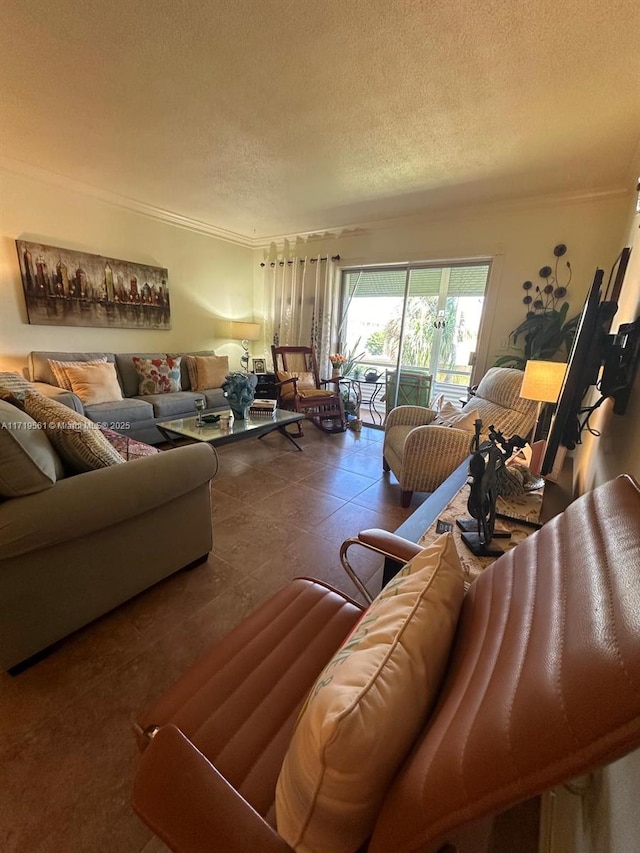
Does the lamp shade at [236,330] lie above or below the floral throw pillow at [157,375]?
above

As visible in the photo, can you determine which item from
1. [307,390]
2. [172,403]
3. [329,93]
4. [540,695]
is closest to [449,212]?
[329,93]

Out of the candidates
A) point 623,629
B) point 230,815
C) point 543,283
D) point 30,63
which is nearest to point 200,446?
point 230,815

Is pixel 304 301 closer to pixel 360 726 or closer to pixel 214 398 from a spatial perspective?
pixel 214 398

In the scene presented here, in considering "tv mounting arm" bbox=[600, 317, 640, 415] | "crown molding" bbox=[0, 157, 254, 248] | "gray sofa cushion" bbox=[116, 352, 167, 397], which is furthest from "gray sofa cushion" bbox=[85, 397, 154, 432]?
"tv mounting arm" bbox=[600, 317, 640, 415]

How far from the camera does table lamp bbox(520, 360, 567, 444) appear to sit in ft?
6.01

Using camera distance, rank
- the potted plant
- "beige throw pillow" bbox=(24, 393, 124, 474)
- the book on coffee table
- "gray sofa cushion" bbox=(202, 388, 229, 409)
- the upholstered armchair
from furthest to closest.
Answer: "gray sofa cushion" bbox=(202, 388, 229, 409), the book on coffee table, the potted plant, the upholstered armchair, "beige throw pillow" bbox=(24, 393, 124, 474)

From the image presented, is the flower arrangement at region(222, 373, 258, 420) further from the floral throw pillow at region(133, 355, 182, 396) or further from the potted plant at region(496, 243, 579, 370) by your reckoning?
the potted plant at region(496, 243, 579, 370)

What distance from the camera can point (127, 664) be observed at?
50.5 inches

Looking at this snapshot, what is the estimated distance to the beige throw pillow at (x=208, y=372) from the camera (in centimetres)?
410

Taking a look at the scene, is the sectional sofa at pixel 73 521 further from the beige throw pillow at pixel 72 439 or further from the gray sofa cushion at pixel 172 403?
the gray sofa cushion at pixel 172 403

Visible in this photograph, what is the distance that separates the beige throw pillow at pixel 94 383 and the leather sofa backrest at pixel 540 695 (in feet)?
11.7

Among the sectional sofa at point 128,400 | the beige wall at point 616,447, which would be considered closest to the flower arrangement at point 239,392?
the sectional sofa at point 128,400

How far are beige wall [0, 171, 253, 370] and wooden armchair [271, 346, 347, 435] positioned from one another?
1.27 m

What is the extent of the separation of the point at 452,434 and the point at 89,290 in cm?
376
